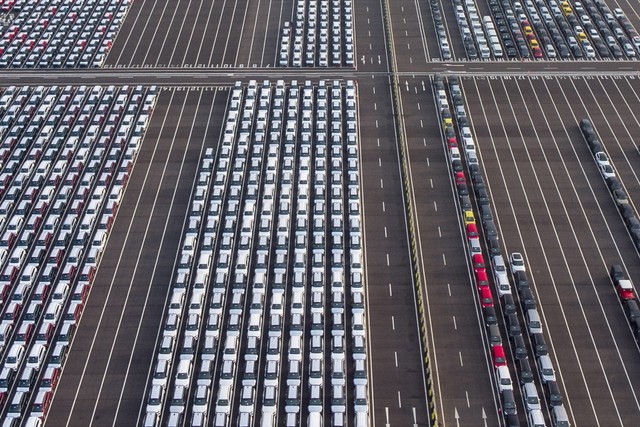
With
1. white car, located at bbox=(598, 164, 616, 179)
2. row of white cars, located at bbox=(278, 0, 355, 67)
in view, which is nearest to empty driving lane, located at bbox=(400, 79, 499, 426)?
white car, located at bbox=(598, 164, 616, 179)

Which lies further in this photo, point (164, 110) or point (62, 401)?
point (164, 110)

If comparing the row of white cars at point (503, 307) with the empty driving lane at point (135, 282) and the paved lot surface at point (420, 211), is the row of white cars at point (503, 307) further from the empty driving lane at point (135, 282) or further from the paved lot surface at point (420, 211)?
the empty driving lane at point (135, 282)

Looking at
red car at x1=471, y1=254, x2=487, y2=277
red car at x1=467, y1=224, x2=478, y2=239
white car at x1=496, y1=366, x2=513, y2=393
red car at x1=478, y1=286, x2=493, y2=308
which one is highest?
red car at x1=467, y1=224, x2=478, y2=239

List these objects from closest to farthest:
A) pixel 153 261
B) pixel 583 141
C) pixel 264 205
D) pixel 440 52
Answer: pixel 153 261 → pixel 264 205 → pixel 583 141 → pixel 440 52

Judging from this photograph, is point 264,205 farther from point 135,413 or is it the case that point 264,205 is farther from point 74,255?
point 135,413

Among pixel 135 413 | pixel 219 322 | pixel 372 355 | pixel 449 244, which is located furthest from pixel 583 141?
pixel 135 413

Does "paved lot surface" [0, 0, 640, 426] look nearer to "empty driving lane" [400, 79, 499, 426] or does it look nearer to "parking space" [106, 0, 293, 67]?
"empty driving lane" [400, 79, 499, 426]

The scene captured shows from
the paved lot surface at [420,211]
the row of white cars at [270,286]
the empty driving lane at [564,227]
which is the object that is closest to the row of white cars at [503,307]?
the paved lot surface at [420,211]
